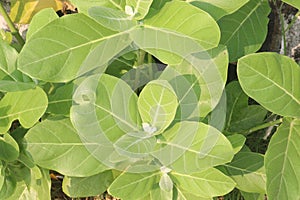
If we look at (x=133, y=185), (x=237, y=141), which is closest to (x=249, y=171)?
(x=237, y=141)

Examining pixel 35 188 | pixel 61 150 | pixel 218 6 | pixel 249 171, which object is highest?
pixel 218 6

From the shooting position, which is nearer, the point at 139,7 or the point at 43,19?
the point at 139,7

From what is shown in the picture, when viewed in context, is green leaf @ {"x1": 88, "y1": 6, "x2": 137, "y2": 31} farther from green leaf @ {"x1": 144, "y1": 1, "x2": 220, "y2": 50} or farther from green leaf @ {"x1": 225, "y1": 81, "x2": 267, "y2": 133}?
green leaf @ {"x1": 225, "y1": 81, "x2": 267, "y2": 133}

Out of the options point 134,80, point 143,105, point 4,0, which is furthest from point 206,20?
point 4,0

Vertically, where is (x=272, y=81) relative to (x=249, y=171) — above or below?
above

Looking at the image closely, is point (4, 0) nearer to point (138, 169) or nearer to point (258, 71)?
point (138, 169)

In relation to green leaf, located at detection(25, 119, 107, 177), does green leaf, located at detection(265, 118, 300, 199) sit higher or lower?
lower

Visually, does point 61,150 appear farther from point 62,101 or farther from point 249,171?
point 249,171

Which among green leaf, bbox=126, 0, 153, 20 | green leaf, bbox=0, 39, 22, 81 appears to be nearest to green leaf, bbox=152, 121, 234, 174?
green leaf, bbox=126, 0, 153, 20
